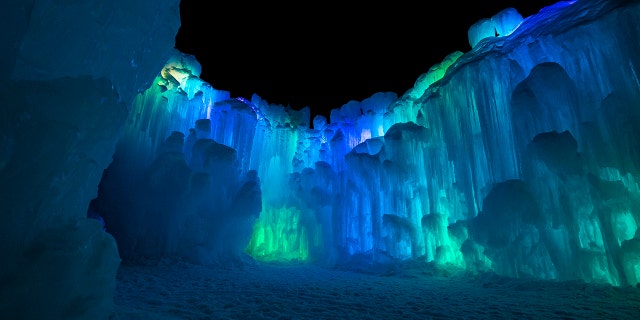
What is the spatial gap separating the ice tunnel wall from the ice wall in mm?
9240

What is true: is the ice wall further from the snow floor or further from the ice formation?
the snow floor

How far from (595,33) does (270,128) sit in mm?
17139

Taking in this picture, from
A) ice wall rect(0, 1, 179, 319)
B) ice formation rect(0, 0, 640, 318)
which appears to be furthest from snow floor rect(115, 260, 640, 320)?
ice formation rect(0, 0, 640, 318)

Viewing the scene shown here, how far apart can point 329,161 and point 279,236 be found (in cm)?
593

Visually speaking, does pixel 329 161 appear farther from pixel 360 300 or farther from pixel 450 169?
pixel 360 300

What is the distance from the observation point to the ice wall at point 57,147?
102 inches

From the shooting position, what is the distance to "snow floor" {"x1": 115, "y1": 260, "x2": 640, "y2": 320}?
469cm

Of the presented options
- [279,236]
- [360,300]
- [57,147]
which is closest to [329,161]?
[279,236]

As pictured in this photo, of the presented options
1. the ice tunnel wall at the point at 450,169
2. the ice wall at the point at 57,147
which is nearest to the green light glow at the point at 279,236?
the ice tunnel wall at the point at 450,169

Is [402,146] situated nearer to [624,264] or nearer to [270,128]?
[624,264]

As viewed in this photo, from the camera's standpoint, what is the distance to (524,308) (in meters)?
5.39

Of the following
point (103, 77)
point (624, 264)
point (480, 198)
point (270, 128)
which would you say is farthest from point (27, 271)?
point (270, 128)

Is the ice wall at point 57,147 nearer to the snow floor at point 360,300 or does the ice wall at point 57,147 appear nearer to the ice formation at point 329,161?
the ice formation at point 329,161

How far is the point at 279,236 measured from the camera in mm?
20578
